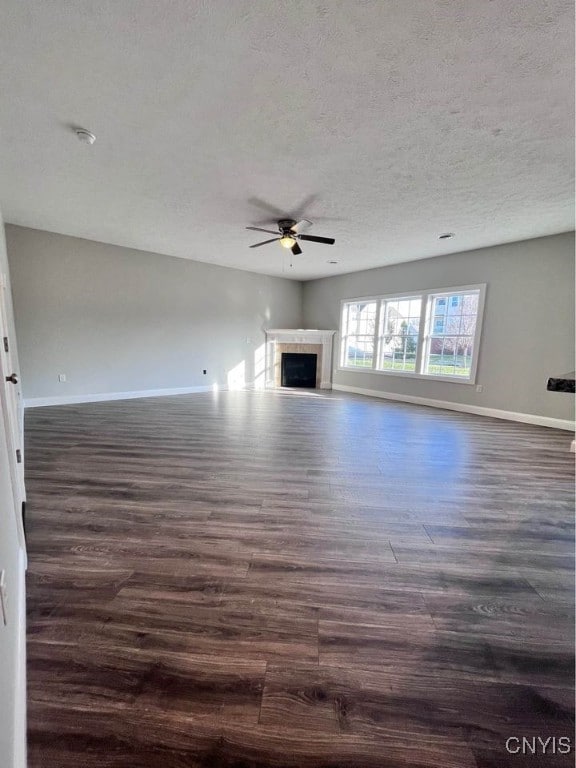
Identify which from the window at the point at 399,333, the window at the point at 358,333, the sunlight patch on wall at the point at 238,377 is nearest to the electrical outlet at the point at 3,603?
the window at the point at 399,333

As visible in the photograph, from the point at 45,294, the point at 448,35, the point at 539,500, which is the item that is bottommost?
the point at 539,500

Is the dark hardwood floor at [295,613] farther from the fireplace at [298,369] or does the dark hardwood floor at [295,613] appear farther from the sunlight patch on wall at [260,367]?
the fireplace at [298,369]

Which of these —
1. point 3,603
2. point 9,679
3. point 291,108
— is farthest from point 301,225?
point 9,679

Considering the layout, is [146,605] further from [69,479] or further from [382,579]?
[69,479]

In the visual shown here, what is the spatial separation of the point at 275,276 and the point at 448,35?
6.52 m

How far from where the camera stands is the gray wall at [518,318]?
462cm

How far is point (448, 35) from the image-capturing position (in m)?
1.62

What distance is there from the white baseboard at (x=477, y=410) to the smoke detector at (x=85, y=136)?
615 centimetres

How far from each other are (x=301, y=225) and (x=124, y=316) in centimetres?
368

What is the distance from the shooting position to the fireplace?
26.9 ft

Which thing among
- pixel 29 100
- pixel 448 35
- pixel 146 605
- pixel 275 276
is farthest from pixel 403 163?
pixel 275 276

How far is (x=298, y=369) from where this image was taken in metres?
8.25

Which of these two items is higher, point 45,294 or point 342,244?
point 342,244

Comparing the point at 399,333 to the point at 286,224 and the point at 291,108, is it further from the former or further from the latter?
the point at 291,108
